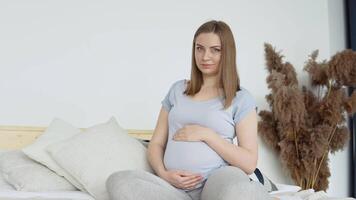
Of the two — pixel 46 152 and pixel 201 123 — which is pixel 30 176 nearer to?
pixel 46 152

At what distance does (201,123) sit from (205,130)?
0.06 metres

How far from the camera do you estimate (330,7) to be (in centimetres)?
320

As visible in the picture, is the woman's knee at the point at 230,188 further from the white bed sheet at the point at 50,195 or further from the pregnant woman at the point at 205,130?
the white bed sheet at the point at 50,195

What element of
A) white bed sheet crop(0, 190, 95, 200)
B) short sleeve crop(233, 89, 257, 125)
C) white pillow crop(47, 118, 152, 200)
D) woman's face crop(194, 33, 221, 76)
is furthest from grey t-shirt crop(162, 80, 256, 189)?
white bed sheet crop(0, 190, 95, 200)

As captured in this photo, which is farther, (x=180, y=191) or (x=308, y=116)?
(x=308, y=116)

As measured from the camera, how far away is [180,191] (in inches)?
55.7

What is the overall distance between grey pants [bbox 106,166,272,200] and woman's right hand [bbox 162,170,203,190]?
0.02 meters

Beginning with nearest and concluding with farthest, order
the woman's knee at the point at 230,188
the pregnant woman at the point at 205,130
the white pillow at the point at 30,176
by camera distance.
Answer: the woman's knee at the point at 230,188, the pregnant woman at the point at 205,130, the white pillow at the point at 30,176

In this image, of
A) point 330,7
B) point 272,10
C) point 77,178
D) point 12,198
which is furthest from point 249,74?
point 12,198

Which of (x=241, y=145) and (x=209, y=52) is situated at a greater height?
(x=209, y=52)

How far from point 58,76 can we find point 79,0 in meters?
0.45

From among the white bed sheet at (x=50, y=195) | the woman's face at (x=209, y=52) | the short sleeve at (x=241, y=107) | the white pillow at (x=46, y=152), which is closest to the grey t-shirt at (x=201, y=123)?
the short sleeve at (x=241, y=107)

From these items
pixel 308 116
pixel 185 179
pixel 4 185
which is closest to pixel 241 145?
pixel 185 179

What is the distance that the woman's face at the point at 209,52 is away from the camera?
62.2 inches
